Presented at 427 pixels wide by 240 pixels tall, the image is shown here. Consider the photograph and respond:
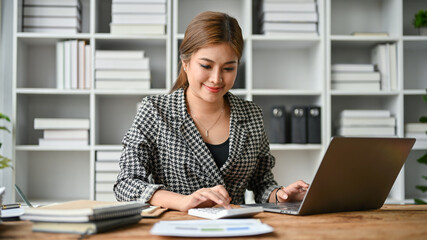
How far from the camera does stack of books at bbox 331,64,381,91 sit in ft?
9.36

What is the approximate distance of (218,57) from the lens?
61.5 inches

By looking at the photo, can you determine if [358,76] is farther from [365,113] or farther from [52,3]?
[52,3]

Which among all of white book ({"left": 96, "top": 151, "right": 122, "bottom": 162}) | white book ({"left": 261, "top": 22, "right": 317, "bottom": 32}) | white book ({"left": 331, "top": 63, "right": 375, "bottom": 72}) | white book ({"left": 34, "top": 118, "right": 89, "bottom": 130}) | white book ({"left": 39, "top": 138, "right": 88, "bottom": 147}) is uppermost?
white book ({"left": 261, "top": 22, "right": 317, "bottom": 32})

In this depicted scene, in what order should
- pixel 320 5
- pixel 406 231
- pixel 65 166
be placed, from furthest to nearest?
pixel 65 166
pixel 320 5
pixel 406 231

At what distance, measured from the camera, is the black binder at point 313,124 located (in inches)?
Answer: 109

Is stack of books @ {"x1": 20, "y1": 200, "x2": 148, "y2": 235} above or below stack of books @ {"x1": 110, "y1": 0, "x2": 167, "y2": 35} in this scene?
below

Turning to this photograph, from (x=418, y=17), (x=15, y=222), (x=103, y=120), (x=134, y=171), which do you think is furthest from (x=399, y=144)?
(x=103, y=120)

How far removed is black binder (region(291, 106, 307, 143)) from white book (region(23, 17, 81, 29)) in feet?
4.84

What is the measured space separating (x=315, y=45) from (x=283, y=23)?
277 mm

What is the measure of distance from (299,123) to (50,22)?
1.67m

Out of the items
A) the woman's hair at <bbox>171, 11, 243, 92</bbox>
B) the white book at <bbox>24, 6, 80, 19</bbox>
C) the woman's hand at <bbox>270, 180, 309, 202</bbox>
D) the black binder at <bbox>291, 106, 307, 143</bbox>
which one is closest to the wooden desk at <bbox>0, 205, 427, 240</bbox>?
the woman's hand at <bbox>270, 180, 309, 202</bbox>

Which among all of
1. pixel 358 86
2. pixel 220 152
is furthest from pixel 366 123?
pixel 220 152

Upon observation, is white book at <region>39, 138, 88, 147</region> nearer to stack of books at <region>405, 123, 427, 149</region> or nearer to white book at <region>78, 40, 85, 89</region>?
white book at <region>78, 40, 85, 89</region>

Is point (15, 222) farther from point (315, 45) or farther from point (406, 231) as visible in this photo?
point (315, 45)
